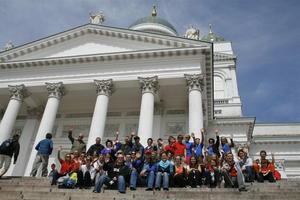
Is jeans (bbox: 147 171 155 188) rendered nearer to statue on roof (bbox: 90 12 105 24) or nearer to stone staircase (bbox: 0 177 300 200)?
stone staircase (bbox: 0 177 300 200)

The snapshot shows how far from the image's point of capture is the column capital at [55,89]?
69.2ft

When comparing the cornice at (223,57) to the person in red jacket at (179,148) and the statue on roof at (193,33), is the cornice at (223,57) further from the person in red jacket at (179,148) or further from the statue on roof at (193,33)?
the person in red jacket at (179,148)

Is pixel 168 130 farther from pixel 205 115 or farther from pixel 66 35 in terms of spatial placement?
pixel 66 35

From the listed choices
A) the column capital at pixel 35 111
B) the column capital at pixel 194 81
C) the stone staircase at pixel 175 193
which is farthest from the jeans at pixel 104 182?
the column capital at pixel 35 111

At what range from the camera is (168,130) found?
22.7 meters

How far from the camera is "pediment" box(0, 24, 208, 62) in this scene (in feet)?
70.8

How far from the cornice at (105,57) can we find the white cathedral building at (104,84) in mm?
59

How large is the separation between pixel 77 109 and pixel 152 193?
54.3 ft

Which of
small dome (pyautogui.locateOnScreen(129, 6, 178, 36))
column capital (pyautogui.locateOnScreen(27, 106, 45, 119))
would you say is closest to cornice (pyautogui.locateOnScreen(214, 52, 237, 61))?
small dome (pyautogui.locateOnScreen(129, 6, 178, 36))

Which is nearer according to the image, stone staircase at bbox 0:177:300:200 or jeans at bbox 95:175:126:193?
stone staircase at bbox 0:177:300:200

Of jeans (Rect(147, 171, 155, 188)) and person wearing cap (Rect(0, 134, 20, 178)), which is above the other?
person wearing cap (Rect(0, 134, 20, 178))

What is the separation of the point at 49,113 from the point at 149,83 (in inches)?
247

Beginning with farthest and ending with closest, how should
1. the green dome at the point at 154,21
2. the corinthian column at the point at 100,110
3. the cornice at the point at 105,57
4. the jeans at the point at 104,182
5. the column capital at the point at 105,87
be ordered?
the green dome at the point at 154,21, the column capital at the point at 105,87, the cornice at the point at 105,57, the corinthian column at the point at 100,110, the jeans at the point at 104,182

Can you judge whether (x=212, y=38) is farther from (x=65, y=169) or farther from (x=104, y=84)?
(x=65, y=169)
